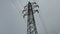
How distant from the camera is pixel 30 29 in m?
17.9

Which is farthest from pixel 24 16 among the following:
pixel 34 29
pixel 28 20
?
pixel 34 29

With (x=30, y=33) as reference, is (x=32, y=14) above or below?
above

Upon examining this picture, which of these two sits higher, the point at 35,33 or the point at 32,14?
the point at 32,14

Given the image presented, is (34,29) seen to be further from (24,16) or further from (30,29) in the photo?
(24,16)

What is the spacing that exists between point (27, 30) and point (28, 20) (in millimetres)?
1195

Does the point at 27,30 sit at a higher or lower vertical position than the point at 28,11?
lower


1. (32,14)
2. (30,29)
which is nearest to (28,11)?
(32,14)

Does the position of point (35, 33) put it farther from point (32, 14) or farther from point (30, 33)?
point (32, 14)

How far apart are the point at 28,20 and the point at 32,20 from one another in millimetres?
632

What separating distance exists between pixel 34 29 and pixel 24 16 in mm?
2070

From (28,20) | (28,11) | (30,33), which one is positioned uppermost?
(28,11)

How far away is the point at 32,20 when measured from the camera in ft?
59.9

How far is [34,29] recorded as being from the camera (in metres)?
18.3

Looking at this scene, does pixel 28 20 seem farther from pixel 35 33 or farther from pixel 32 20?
pixel 35 33
